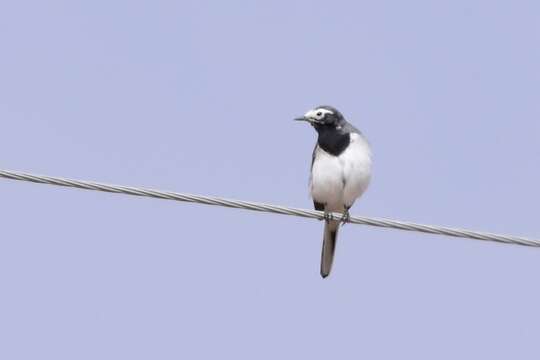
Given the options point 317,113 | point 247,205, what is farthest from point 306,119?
point 247,205

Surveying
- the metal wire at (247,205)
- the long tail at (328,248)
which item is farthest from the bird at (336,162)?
the metal wire at (247,205)

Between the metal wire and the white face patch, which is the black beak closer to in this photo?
the white face patch

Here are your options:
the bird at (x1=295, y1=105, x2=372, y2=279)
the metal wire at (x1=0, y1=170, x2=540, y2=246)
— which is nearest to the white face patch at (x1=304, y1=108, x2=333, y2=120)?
the bird at (x1=295, y1=105, x2=372, y2=279)

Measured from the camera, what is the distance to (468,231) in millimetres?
8406

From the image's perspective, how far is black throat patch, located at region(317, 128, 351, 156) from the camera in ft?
39.2

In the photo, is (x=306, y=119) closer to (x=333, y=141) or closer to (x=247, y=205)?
(x=333, y=141)

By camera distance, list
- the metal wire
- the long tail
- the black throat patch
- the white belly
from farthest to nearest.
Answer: the long tail
the black throat patch
the white belly
the metal wire

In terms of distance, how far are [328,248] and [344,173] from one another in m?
1.15

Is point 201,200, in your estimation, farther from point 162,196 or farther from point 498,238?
point 498,238

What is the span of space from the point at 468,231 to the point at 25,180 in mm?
2964

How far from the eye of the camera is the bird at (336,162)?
11875mm

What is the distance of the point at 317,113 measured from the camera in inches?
485

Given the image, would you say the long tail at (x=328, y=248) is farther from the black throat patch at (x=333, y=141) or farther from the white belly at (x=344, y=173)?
the black throat patch at (x=333, y=141)

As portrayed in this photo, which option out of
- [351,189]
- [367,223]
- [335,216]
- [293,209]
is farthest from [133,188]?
[351,189]
